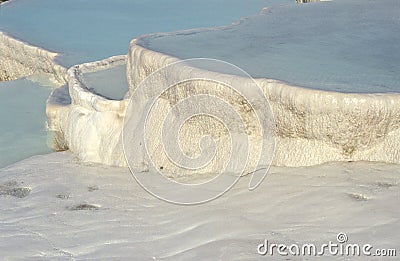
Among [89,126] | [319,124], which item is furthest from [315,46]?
[89,126]

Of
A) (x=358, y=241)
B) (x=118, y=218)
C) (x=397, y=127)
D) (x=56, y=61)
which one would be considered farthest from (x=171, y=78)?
(x=56, y=61)

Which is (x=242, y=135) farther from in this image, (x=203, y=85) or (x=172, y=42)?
(x=172, y=42)

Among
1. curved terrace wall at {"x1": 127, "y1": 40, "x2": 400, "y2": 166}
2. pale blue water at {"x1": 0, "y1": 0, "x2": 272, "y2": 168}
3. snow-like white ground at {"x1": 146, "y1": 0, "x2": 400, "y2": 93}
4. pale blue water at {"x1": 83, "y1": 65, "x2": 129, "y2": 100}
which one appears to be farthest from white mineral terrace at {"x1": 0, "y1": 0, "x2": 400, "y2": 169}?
pale blue water at {"x1": 0, "y1": 0, "x2": 272, "y2": 168}

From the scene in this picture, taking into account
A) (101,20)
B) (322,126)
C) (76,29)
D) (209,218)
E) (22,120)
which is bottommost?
(209,218)

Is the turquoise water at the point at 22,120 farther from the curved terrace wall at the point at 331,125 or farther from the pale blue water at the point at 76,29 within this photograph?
the curved terrace wall at the point at 331,125

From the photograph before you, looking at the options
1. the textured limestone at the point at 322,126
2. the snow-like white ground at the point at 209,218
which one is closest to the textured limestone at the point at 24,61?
the textured limestone at the point at 322,126

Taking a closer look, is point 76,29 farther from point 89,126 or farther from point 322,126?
point 322,126

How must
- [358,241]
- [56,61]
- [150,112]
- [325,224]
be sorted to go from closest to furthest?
[358,241] < [325,224] < [150,112] < [56,61]
